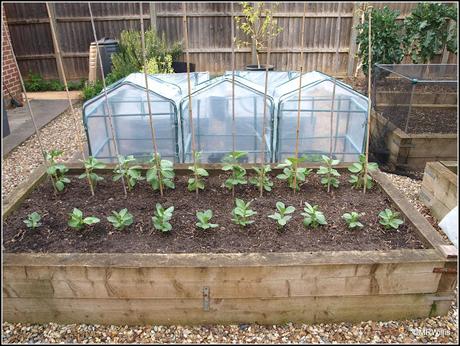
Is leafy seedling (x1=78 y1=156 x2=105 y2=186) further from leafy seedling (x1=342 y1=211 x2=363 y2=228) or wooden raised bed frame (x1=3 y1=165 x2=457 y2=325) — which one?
leafy seedling (x1=342 y1=211 x2=363 y2=228)

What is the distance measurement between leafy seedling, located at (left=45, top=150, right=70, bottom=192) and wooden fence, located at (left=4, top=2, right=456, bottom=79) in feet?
18.3

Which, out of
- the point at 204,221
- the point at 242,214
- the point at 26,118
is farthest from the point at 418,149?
the point at 26,118

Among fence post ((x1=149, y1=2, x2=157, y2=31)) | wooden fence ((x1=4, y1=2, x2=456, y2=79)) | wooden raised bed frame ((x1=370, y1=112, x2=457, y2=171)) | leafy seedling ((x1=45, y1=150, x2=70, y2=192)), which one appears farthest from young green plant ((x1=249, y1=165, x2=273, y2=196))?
fence post ((x1=149, y1=2, x2=157, y2=31))

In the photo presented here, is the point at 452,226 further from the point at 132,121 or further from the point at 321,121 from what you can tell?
the point at 132,121

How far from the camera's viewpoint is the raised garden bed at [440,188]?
286 centimetres

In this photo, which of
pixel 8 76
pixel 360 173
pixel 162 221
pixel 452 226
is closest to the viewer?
pixel 452 226

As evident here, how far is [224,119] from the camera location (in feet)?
12.0

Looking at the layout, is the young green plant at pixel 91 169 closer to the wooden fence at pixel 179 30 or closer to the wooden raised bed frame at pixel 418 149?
the wooden raised bed frame at pixel 418 149

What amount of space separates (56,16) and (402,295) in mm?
8003

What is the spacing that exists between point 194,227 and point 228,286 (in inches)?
19.6

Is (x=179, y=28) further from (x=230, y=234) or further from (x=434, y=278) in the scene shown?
(x=434, y=278)

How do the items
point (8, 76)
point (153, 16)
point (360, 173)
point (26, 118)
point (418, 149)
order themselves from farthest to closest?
1. point (153, 16)
2. point (8, 76)
3. point (26, 118)
4. point (418, 149)
5. point (360, 173)

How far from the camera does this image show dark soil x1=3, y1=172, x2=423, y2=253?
211cm

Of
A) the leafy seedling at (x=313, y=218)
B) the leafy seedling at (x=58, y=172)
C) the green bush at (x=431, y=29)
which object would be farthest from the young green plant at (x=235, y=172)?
the green bush at (x=431, y=29)
